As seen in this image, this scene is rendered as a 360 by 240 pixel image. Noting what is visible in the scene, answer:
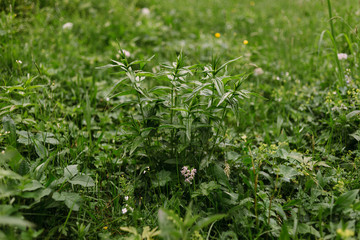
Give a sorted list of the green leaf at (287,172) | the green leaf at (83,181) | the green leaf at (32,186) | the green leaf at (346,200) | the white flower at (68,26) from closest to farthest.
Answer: the green leaf at (32,186), the green leaf at (346,200), the green leaf at (83,181), the green leaf at (287,172), the white flower at (68,26)

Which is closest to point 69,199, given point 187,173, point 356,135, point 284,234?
point 187,173

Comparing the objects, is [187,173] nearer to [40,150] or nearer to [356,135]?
[40,150]

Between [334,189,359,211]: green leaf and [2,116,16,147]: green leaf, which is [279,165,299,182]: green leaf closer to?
[334,189,359,211]: green leaf

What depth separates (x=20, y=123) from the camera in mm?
2082

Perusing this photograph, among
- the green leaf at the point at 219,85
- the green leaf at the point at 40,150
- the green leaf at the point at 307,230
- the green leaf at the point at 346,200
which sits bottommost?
the green leaf at the point at 307,230

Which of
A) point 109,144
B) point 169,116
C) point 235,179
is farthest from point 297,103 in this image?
point 109,144

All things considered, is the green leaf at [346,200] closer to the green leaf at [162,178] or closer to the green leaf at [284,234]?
the green leaf at [284,234]

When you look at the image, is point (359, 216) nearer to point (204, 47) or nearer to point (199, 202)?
point (199, 202)

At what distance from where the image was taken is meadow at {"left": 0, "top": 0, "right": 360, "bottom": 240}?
1471mm

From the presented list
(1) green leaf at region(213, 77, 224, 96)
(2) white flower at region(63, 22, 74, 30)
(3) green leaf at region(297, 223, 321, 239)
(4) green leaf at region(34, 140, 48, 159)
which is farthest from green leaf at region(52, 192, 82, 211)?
(2) white flower at region(63, 22, 74, 30)

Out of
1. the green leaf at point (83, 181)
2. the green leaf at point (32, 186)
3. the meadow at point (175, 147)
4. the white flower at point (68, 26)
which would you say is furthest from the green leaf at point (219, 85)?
the white flower at point (68, 26)

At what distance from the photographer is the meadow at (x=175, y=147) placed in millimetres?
1471

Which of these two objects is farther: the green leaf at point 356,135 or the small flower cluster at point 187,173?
the green leaf at point 356,135

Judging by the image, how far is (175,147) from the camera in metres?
1.80
